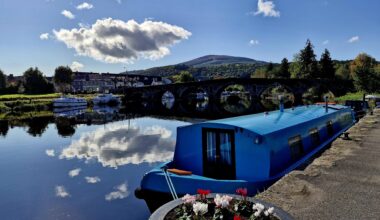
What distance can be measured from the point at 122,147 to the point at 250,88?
70026 mm

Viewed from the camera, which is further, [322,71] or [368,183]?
[322,71]

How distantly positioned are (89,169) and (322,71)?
318ft

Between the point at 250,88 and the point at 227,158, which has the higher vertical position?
the point at 250,88

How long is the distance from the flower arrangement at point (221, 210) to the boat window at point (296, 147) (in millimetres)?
7607

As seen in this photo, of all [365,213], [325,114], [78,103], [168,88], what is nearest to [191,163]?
[365,213]


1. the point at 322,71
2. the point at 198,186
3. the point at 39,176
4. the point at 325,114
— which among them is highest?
the point at 322,71

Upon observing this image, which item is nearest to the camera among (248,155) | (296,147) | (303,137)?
(248,155)

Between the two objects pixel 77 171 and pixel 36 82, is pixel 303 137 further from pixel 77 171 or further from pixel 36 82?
pixel 36 82

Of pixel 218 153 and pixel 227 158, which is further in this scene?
pixel 218 153

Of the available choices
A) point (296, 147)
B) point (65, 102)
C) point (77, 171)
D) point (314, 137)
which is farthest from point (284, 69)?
point (296, 147)

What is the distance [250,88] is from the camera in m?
90.7

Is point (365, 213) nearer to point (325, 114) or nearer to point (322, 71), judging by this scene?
point (325, 114)

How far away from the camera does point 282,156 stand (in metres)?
11.0

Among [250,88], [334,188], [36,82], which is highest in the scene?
[36,82]
